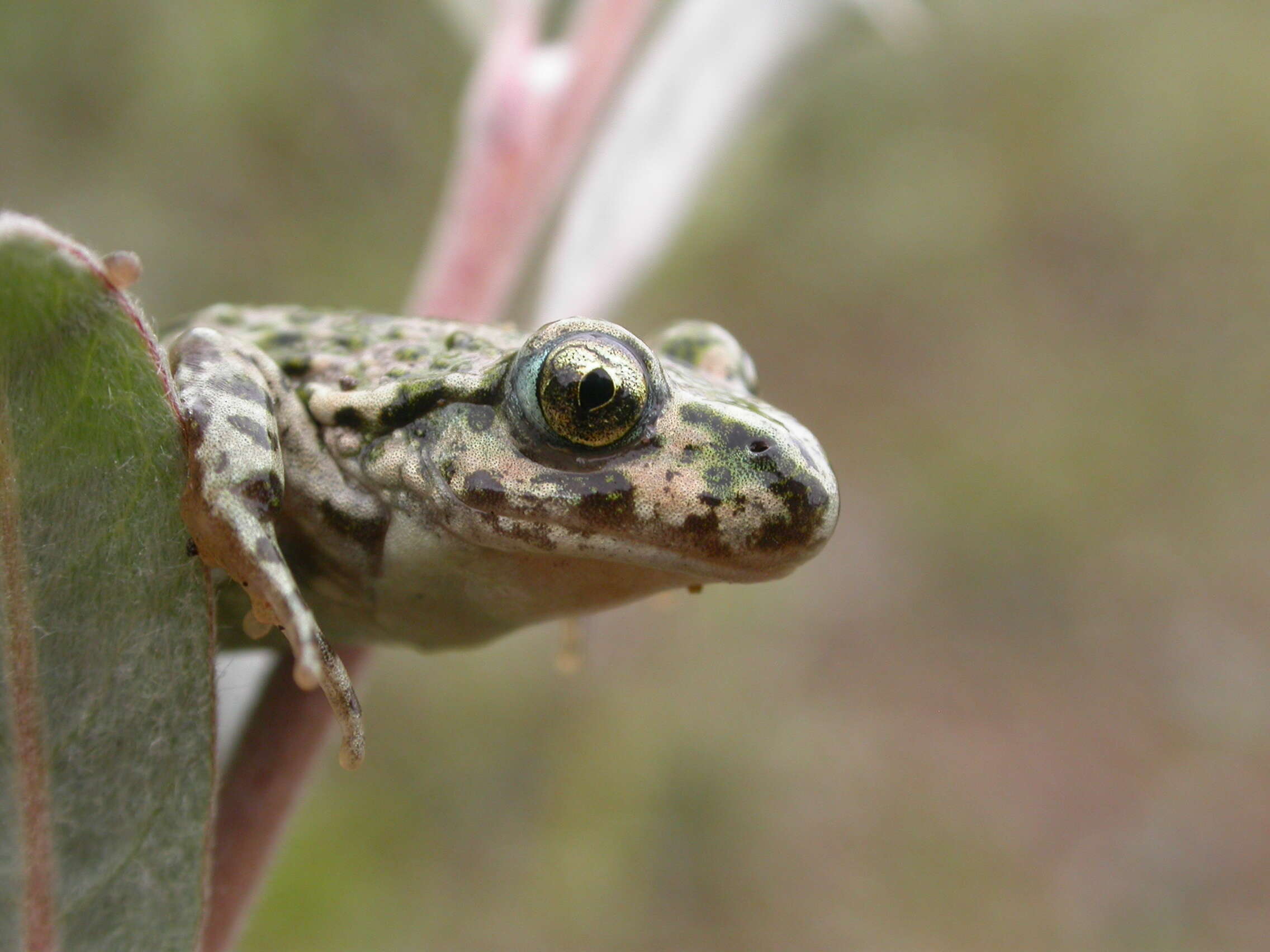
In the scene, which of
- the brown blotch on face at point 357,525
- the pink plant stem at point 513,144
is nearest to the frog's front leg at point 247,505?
the brown blotch on face at point 357,525

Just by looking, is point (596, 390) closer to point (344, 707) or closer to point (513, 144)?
point (344, 707)

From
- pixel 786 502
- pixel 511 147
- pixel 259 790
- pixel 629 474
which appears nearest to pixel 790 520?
pixel 786 502

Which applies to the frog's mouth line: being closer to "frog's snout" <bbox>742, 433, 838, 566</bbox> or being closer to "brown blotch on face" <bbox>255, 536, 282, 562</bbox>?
"frog's snout" <bbox>742, 433, 838, 566</bbox>

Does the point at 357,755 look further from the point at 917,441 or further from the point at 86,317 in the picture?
the point at 917,441

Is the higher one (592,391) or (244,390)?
(592,391)

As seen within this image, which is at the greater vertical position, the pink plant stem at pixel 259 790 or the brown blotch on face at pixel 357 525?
the brown blotch on face at pixel 357 525

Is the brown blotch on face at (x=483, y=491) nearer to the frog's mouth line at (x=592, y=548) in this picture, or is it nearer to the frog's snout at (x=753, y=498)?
the frog's mouth line at (x=592, y=548)
